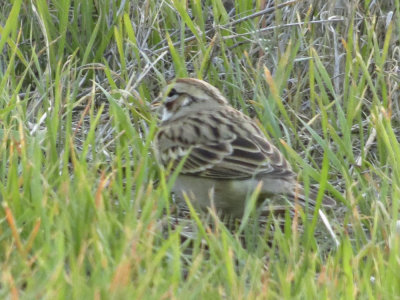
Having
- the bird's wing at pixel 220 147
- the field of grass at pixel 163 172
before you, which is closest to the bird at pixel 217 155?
the bird's wing at pixel 220 147

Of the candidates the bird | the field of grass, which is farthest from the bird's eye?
the field of grass

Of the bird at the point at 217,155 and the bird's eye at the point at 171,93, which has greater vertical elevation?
the bird's eye at the point at 171,93

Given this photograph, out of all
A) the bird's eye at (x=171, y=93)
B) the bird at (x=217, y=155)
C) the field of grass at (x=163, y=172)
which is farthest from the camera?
the bird's eye at (x=171, y=93)

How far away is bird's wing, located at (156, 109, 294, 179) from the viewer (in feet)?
14.2

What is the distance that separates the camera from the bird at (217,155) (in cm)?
428

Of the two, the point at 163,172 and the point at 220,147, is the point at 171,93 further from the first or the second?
the point at 163,172

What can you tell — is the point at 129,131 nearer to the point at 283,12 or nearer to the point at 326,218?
the point at 326,218

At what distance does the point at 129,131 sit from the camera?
14.5 ft

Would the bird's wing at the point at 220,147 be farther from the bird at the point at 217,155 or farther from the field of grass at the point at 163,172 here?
the field of grass at the point at 163,172

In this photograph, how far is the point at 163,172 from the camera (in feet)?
12.3

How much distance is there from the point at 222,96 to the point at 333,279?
195cm

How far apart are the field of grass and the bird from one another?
0.10 m

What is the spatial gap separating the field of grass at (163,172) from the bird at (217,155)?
0.10 meters

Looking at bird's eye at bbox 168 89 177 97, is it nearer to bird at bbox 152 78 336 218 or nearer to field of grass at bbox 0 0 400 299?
bird at bbox 152 78 336 218
